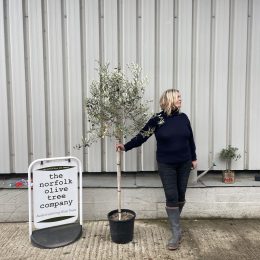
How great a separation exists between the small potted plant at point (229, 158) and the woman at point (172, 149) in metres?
1.01

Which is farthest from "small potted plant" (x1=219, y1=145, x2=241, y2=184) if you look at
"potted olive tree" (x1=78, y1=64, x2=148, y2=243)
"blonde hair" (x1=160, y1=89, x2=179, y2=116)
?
"potted olive tree" (x1=78, y1=64, x2=148, y2=243)

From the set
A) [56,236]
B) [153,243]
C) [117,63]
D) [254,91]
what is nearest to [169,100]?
[117,63]

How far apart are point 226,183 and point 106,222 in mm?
1808

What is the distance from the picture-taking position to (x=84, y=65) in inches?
216

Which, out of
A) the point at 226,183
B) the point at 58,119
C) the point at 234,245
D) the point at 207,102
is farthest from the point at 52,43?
the point at 234,245

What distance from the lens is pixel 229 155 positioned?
18.1ft

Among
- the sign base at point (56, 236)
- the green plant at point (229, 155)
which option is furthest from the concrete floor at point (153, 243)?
the green plant at point (229, 155)

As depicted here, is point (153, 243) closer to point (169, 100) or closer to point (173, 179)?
point (173, 179)

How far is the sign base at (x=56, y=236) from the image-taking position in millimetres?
4660

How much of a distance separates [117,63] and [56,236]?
248cm

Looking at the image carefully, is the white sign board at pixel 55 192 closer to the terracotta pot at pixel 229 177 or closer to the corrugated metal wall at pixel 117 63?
the corrugated metal wall at pixel 117 63

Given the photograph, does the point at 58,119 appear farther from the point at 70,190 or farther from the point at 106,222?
the point at 106,222

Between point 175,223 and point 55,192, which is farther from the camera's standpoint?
point 55,192

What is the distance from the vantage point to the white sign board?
4707 millimetres
